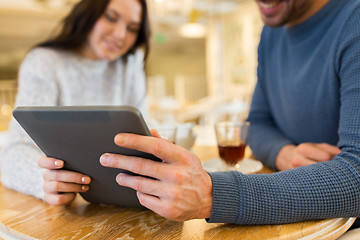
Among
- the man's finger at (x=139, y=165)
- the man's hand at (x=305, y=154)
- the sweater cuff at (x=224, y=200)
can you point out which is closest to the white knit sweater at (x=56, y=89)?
the man's finger at (x=139, y=165)

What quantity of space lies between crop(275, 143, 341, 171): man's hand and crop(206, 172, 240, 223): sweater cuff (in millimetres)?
334

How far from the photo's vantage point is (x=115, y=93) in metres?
1.63

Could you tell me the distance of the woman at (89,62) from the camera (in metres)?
1.21

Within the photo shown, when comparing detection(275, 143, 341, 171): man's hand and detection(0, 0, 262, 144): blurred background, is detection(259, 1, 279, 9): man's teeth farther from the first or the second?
detection(0, 0, 262, 144): blurred background

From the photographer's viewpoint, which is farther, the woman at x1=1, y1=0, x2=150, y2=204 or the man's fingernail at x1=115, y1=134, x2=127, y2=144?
the woman at x1=1, y1=0, x2=150, y2=204

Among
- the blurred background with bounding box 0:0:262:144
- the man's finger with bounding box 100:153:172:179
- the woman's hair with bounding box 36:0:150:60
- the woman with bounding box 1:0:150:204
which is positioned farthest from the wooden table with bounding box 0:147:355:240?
the blurred background with bounding box 0:0:262:144

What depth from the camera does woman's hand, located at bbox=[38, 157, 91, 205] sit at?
2.12 ft

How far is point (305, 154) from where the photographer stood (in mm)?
854

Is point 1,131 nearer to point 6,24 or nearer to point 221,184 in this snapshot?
point 221,184

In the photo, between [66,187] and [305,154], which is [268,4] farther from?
[66,187]

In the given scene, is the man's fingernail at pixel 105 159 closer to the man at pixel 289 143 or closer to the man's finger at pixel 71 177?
the man at pixel 289 143

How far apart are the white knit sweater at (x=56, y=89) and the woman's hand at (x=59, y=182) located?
9 cm

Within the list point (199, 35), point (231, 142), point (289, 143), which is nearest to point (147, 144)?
point (231, 142)

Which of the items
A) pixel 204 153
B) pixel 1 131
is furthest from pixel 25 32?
pixel 204 153
